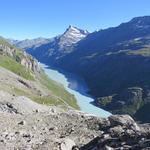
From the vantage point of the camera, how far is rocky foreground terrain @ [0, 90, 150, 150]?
25.3m

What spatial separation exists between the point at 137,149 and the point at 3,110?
90.1 ft

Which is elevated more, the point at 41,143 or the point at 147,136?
the point at 147,136

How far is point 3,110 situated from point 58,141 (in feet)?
53.6

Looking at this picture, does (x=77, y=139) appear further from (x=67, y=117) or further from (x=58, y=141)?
(x=67, y=117)

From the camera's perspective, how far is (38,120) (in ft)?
138

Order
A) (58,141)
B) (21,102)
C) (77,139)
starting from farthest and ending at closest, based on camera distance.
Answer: (21,102), (77,139), (58,141)

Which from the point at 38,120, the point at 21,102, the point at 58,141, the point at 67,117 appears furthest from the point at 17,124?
the point at 21,102

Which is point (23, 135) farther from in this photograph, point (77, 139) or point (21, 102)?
point (21, 102)

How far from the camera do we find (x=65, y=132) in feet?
123

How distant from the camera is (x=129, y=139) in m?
25.1

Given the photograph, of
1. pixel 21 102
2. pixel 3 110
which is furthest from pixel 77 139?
pixel 21 102

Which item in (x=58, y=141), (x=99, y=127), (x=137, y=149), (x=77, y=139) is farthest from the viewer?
(x=99, y=127)

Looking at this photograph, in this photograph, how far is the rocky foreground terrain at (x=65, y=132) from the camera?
2530 centimetres

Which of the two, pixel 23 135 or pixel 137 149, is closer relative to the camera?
pixel 137 149
